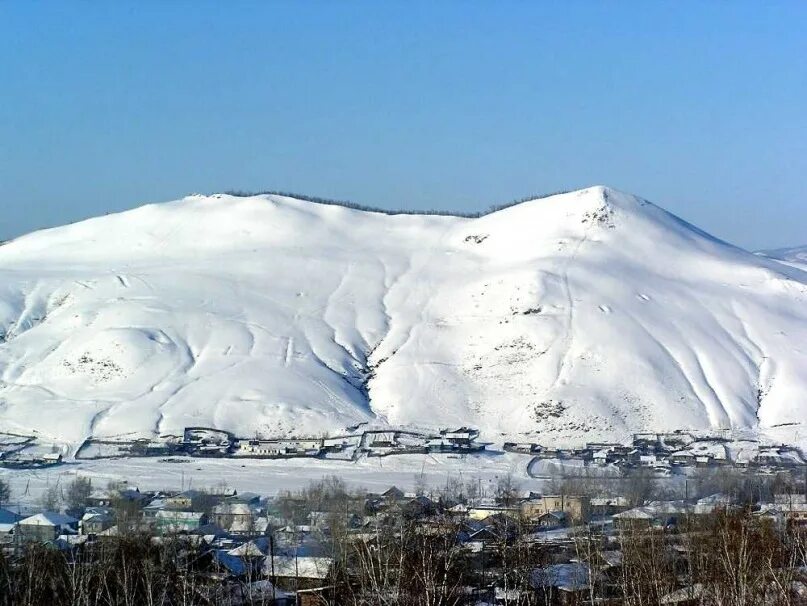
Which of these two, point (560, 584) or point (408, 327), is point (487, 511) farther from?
point (408, 327)

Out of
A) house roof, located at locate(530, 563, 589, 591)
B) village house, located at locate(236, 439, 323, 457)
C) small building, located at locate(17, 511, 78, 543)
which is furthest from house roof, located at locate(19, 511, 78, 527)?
village house, located at locate(236, 439, 323, 457)

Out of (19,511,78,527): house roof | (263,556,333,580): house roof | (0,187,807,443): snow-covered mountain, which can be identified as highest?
(0,187,807,443): snow-covered mountain

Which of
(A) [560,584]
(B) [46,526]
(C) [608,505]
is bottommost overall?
(A) [560,584]

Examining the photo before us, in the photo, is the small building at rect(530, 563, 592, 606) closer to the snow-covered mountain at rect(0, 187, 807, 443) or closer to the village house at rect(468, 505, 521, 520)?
the village house at rect(468, 505, 521, 520)

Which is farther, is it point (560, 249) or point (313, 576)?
point (560, 249)

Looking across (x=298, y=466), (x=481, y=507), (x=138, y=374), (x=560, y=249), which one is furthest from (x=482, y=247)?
(x=481, y=507)

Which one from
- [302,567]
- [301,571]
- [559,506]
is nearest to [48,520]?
[302,567]

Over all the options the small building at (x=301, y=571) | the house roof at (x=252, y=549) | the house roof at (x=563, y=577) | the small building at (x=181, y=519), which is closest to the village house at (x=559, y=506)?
the house roof at (x=252, y=549)

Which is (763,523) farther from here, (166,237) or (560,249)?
(166,237)

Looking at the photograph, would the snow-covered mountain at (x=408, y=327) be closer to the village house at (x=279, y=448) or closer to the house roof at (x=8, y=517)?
the village house at (x=279, y=448)
